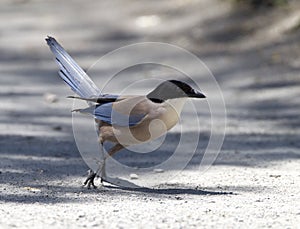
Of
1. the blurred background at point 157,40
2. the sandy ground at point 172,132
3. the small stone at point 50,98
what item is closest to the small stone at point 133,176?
the sandy ground at point 172,132

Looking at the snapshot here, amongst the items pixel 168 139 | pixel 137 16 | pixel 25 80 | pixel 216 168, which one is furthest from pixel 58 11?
pixel 216 168

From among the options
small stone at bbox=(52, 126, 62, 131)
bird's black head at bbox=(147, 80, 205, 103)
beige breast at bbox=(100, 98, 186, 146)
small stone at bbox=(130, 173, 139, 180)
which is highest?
bird's black head at bbox=(147, 80, 205, 103)

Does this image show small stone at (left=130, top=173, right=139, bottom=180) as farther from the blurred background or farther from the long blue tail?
the long blue tail

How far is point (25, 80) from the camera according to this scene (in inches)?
555

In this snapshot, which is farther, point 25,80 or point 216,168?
point 25,80

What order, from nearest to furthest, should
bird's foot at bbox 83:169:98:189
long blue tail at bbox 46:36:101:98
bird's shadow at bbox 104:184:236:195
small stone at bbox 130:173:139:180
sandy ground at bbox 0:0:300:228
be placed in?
sandy ground at bbox 0:0:300:228 → bird's shadow at bbox 104:184:236:195 → bird's foot at bbox 83:169:98:189 → long blue tail at bbox 46:36:101:98 → small stone at bbox 130:173:139:180

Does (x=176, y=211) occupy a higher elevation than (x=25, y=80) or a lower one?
lower

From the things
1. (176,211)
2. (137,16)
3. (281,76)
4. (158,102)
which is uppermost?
(137,16)

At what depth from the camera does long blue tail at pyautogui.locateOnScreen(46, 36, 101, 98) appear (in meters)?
7.17

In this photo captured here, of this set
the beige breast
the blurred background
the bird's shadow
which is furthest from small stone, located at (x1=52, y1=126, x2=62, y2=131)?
the beige breast

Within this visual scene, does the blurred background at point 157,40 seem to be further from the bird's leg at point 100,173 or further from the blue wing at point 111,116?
the blue wing at point 111,116

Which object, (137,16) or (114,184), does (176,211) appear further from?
(137,16)

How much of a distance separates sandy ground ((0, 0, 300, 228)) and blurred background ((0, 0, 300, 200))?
21mm

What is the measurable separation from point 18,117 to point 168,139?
230cm
